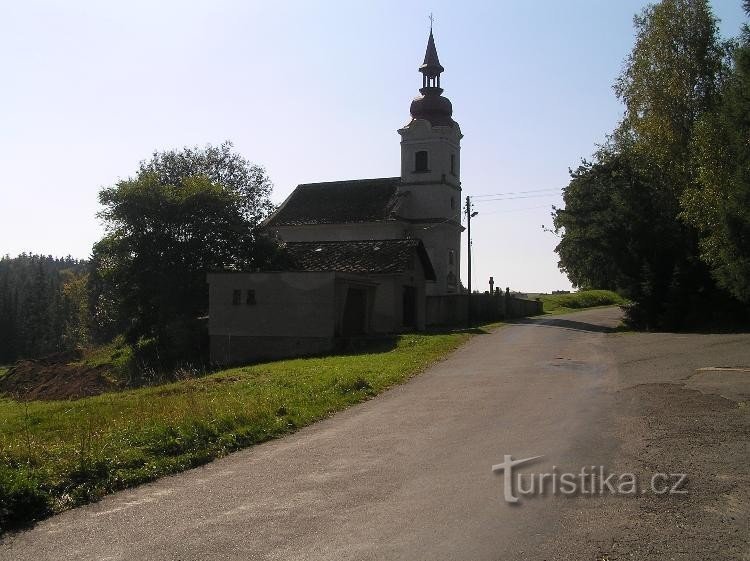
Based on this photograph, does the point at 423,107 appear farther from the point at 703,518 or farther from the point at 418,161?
the point at 703,518

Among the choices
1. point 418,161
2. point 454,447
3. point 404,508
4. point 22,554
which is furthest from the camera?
point 418,161

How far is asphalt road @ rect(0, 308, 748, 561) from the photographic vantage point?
6.21m

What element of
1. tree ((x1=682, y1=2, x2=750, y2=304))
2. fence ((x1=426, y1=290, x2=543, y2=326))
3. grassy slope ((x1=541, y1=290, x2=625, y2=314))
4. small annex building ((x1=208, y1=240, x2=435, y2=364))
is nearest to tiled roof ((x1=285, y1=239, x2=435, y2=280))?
small annex building ((x1=208, y1=240, x2=435, y2=364))

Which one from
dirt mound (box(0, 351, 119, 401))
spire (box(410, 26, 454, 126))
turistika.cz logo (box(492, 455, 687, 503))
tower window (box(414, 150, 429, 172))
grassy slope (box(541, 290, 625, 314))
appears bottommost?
dirt mound (box(0, 351, 119, 401))

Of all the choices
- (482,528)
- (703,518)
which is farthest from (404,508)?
(703,518)

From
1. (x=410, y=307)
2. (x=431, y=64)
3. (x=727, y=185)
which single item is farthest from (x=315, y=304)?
(x=431, y=64)

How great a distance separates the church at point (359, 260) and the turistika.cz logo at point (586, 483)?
22.7m

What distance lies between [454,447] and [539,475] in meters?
2.02

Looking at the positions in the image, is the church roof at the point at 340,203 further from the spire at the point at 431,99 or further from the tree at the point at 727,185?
the tree at the point at 727,185

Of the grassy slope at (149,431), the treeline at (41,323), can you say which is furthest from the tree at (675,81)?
the treeline at (41,323)

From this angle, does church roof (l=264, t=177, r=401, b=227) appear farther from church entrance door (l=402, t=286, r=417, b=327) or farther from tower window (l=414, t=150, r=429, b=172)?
church entrance door (l=402, t=286, r=417, b=327)

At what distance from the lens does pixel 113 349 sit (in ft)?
154

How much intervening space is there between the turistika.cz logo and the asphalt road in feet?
0.59

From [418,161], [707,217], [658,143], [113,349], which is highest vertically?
[418,161]
